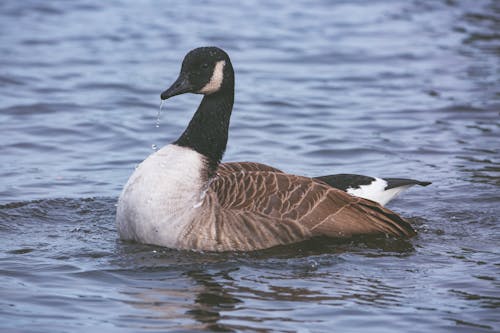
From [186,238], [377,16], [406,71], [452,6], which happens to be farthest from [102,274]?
[452,6]

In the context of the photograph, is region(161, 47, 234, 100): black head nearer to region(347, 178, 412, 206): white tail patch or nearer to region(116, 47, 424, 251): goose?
region(116, 47, 424, 251): goose

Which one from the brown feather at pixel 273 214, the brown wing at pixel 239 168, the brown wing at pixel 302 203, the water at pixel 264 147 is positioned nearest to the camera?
the water at pixel 264 147

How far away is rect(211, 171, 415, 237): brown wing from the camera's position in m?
9.48

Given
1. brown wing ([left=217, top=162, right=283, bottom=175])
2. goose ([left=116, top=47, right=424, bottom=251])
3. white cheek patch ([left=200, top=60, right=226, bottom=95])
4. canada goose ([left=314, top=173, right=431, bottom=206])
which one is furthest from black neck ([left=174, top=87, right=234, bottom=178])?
canada goose ([left=314, top=173, right=431, bottom=206])

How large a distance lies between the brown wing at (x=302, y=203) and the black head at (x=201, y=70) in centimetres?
94

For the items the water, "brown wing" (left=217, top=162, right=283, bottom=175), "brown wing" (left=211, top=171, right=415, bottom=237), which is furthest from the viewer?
"brown wing" (left=217, top=162, right=283, bottom=175)

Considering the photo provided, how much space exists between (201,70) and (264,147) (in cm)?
445

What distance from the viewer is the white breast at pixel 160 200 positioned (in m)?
9.23

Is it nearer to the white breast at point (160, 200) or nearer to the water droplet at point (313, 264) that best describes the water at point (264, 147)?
the water droplet at point (313, 264)

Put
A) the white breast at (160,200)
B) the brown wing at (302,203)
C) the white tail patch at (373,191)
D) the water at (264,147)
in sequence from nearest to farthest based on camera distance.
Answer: the water at (264,147) → the white breast at (160,200) → the brown wing at (302,203) → the white tail patch at (373,191)

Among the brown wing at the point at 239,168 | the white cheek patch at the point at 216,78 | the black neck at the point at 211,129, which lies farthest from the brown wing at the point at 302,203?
the white cheek patch at the point at 216,78

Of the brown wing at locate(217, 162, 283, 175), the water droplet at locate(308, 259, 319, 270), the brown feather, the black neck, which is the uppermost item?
the black neck

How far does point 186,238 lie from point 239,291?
1077mm

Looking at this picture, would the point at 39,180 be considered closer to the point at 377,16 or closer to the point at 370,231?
the point at 370,231
